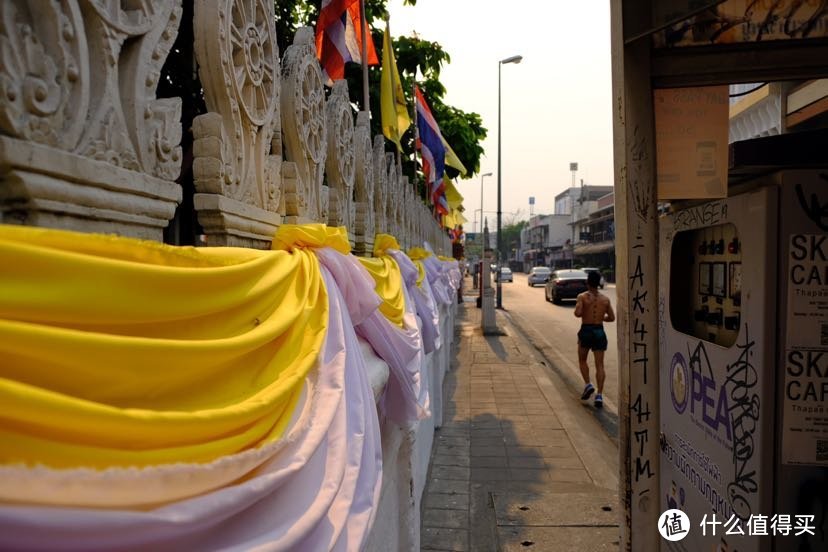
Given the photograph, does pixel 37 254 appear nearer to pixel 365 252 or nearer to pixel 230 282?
pixel 230 282

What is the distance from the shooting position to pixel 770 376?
6.69ft

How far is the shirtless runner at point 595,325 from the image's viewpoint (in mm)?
6669

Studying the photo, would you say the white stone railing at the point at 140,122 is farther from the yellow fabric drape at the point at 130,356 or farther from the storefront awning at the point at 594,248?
the storefront awning at the point at 594,248

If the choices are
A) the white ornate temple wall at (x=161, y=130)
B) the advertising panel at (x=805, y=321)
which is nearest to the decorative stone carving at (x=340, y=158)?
the white ornate temple wall at (x=161, y=130)

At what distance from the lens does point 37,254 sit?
0.75 m

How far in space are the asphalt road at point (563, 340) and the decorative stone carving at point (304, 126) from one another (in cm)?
280

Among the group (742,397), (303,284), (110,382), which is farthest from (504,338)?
(110,382)

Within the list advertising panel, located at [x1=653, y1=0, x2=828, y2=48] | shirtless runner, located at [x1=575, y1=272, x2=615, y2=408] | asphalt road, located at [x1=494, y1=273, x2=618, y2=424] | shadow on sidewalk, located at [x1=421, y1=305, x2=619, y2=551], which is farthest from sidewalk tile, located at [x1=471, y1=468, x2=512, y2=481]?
advertising panel, located at [x1=653, y1=0, x2=828, y2=48]

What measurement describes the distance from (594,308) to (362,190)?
4201 millimetres

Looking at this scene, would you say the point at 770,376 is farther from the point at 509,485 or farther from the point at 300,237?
the point at 509,485

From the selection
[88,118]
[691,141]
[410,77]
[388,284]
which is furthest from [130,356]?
[410,77]

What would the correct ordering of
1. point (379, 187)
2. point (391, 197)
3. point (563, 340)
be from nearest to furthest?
point (379, 187) → point (391, 197) → point (563, 340)

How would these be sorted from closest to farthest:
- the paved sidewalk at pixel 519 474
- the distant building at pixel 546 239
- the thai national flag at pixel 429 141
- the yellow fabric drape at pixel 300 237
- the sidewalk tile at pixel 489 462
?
1. the yellow fabric drape at pixel 300 237
2. the paved sidewalk at pixel 519 474
3. the sidewalk tile at pixel 489 462
4. the thai national flag at pixel 429 141
5. the distant building at pixel 546 239

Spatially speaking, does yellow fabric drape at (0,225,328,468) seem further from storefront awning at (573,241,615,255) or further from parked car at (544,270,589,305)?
storefront awning at (573,241,615,255)
